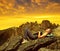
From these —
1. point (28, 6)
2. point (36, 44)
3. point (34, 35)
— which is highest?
point (28, 6)

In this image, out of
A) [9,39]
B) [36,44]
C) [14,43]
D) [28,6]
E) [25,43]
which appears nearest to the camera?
[36,44]

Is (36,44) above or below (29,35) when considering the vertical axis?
below

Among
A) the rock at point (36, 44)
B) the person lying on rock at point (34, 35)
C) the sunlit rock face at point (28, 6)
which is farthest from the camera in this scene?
the sunlit rock face at point (28, 6)

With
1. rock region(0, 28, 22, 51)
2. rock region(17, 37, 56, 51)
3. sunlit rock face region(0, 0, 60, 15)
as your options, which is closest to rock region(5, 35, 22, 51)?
rock region(0, 28, 22, 51)

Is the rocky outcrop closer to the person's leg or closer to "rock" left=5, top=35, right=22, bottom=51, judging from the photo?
"rock" left=5, top=35, right=22, bottom=51

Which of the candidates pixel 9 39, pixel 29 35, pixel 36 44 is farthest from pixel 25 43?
pixel 9 39

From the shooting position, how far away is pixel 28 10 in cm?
1109

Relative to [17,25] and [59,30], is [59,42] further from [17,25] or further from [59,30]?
[17,25]

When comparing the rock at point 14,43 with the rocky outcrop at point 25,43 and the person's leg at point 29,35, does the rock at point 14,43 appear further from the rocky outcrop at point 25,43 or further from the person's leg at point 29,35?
the person's leg at point 29,35

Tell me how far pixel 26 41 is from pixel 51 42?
0.95m

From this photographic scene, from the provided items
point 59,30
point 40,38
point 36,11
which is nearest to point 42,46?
point 40,38

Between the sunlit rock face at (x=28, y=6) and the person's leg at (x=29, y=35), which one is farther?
the sunlit rock face at (x=28, y=6)

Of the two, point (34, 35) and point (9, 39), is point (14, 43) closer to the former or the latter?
point (9, 39)

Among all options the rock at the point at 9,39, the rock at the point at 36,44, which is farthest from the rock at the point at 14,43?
the rock at the point at 36,44
